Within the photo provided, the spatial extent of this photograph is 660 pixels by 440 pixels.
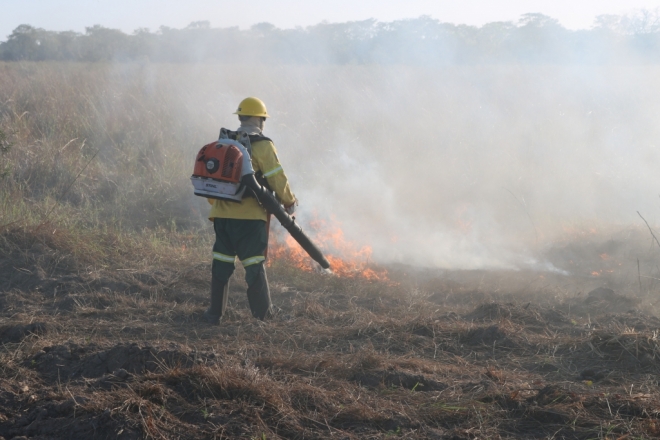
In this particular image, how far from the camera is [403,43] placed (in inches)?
552

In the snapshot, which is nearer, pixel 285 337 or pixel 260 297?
pixel 285 337

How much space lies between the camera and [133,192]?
9.91 metres

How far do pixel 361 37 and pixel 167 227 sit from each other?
7.02 m

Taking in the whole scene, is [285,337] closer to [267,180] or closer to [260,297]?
[260,297]

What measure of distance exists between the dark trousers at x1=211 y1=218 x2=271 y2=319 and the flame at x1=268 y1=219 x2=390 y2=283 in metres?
1.88

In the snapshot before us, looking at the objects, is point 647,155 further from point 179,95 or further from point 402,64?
point 179,95

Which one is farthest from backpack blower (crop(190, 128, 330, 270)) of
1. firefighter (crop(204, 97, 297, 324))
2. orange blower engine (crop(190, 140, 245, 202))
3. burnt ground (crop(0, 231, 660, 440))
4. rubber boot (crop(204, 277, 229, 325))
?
burnt ground (crop(0, 231, 660, 440))

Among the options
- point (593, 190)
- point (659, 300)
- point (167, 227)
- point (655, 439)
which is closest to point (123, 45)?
point (167, 227)

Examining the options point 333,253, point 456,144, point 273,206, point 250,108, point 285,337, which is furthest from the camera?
point 456,144

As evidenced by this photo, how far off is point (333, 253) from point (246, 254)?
2.95 metres

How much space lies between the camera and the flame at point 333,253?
7465 mm

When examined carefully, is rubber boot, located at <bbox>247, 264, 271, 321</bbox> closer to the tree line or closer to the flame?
the flame

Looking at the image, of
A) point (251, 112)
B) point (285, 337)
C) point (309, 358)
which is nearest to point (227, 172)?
point (251, 112)

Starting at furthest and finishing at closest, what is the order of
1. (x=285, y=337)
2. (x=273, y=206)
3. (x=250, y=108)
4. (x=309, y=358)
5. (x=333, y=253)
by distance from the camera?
1. (x=333, y=253)
2. (x=250, y=108)
3. (x=273, y=206)
4. (x=285, y=337)
5. (x=309, y=358)
